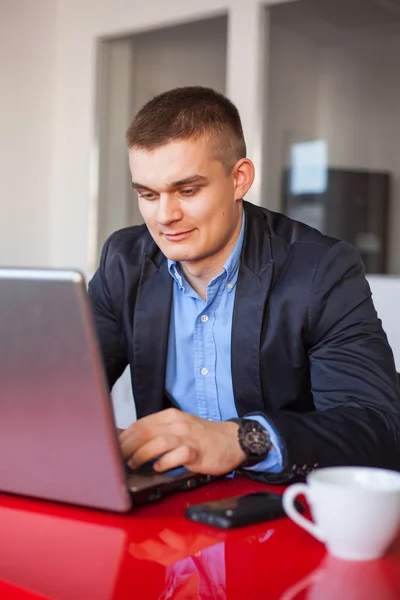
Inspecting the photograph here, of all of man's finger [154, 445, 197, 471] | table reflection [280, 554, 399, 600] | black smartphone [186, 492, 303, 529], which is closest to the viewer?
table reflection [280, 554, 399, 600]

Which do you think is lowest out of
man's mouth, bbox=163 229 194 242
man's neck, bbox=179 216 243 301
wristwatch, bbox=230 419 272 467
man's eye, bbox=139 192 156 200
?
wristwatch, bbox=230 419 272 467

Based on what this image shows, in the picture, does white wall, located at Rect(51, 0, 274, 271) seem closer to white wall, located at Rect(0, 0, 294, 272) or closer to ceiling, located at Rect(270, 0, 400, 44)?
white wall, located at Rect(0, 0, 294, 272)

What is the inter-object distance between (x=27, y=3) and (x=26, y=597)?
3.76 metres

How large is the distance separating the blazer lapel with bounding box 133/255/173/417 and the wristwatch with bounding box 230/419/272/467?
496 mm

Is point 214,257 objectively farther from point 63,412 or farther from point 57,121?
point 57,121

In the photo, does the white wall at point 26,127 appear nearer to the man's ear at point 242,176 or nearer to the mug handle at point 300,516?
the man's ear at point 242,176

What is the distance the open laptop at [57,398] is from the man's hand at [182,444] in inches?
3.0

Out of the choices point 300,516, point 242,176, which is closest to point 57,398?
point 300,516

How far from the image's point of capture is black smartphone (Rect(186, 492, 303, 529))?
1.02 meters

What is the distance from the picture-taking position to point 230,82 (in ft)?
11.9

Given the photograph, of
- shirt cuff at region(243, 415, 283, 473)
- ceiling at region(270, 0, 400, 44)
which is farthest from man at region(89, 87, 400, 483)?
ceiling at region(270, 0, 400, 44)

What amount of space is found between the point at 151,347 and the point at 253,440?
1.78 feet

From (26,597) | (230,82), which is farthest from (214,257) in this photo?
(230,82)

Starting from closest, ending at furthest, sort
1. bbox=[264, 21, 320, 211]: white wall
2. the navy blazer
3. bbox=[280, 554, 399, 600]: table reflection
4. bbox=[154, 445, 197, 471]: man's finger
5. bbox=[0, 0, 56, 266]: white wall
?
bbox=[280, 554, 399, 600]: table reflection < bbox=[154, 445, 197, 471]: man's finger < the navy blazer < bbox=[264, 21, 320, 211]: white wall < bbox=[0, 0, 56, 266]: white wall
